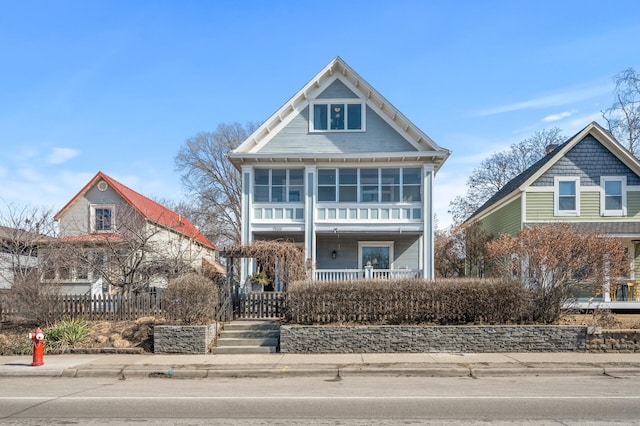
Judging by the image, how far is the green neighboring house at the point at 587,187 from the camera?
22.6 m

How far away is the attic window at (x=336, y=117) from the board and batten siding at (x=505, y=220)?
26.5 feet

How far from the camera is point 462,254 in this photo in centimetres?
2933

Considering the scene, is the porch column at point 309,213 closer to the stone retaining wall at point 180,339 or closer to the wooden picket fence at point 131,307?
the wooden picket fence at point 131,307

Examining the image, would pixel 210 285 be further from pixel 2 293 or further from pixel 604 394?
pixel 604 394

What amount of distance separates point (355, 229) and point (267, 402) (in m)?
14.9

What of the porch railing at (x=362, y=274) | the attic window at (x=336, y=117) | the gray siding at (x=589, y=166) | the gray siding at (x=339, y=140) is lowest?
the porch railing at (x=362, y=274)

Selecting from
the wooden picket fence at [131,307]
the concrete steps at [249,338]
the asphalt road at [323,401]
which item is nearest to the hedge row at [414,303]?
the concrete steps at [249,338]

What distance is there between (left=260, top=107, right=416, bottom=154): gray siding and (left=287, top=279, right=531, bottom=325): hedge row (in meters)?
10.3

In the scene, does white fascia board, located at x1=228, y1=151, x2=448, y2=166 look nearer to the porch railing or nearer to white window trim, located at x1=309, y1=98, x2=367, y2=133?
white window trim, located at x1=309, y1=98, x2=367, y2=133

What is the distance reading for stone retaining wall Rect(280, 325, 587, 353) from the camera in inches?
516

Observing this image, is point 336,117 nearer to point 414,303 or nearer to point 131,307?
point 414,303

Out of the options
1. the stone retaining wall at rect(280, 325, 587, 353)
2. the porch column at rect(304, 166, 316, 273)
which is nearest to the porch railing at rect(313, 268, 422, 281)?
the porch column at rect(304, 166, 316, 273)

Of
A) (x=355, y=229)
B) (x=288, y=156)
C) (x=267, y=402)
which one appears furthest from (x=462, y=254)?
(x=267, y=402)

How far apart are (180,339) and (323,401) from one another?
623 cm
